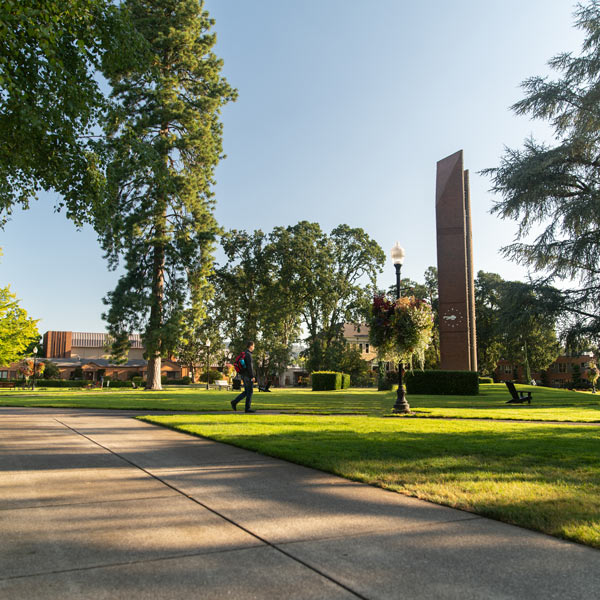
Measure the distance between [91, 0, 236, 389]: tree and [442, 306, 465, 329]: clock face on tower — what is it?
626 inches

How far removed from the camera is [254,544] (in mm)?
3375

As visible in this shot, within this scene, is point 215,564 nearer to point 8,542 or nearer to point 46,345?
point 8,542

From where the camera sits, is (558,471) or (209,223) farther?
(209,223)

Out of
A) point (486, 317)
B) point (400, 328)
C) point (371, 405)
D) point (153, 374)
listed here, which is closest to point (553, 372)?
point (486, 317)

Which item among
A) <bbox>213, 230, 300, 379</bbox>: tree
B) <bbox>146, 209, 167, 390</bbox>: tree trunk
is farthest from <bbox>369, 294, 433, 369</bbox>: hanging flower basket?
<bbox>213, 230, 300, 379</bbox>: tree

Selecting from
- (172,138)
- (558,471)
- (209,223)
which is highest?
(172,138)

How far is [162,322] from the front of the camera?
3388 cm

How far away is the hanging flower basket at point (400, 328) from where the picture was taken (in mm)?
14281

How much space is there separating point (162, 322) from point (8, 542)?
31209 mm

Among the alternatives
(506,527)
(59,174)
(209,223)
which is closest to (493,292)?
(209,223)

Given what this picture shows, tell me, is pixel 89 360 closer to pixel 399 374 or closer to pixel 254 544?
pixel 399 374

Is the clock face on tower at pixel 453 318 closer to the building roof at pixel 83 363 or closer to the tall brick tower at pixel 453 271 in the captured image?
the tall brick tower at pixel 453 271

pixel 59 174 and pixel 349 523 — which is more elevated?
pixel 59 174

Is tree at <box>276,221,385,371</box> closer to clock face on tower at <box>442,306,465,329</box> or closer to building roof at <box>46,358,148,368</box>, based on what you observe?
clock face on tower at <box>442,306,465,329</box>
